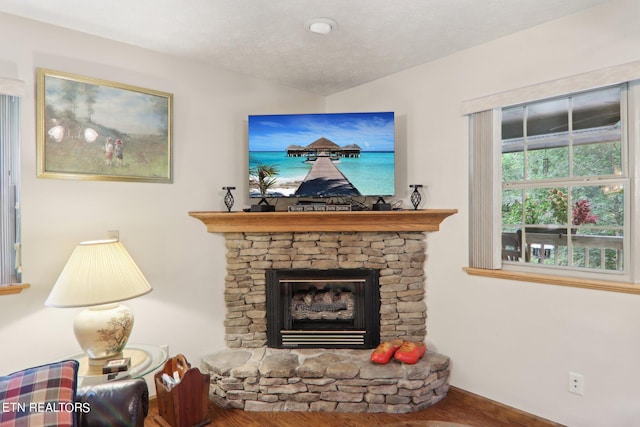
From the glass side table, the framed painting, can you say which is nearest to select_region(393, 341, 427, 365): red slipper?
the glass side table

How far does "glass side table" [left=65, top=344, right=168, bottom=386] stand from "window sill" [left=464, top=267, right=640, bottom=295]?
218cm

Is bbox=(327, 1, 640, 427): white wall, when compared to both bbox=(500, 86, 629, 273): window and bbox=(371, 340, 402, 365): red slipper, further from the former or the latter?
bbox=(371, 340, 402, 365): red slipper

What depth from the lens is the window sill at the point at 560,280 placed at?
2.03 metres

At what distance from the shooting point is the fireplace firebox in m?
2.94

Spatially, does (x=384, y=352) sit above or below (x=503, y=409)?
above

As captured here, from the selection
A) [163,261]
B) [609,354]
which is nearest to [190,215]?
[163,261]

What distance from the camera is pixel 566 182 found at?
234 cm

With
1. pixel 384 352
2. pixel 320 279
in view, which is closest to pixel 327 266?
pixel 320 279

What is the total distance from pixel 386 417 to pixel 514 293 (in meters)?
1.21

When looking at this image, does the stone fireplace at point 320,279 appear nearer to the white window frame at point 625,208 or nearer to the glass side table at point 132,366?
the glass side table at point 132,366

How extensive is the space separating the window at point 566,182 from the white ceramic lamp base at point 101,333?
8.44ft

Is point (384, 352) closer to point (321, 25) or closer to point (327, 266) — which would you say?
point (327, 266)

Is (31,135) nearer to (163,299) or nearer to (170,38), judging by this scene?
(170,38)

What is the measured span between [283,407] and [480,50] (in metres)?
2.91
